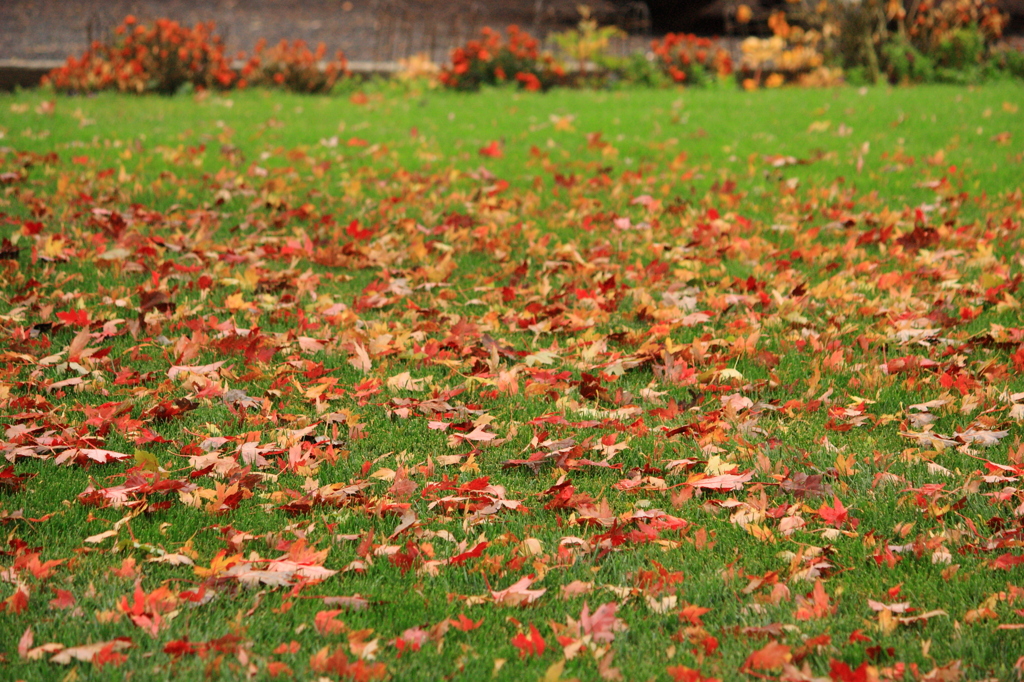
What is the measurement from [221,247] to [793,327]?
3.35m

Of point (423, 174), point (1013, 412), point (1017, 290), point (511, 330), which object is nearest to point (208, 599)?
point (511, 330)

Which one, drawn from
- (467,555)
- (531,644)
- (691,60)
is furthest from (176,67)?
(531,644)

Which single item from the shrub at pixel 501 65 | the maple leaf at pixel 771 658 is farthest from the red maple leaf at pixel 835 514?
the shrub at pixel 501 65

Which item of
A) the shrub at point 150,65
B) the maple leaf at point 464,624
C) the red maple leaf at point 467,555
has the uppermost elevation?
the shrub at point 150,65

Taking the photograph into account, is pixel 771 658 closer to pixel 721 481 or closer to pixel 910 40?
pixel 721 481

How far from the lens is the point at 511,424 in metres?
3.50

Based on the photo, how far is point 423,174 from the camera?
7.53m

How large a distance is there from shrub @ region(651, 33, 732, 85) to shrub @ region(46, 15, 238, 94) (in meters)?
5.69

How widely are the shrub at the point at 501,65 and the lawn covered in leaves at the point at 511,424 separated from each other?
17.1 ft

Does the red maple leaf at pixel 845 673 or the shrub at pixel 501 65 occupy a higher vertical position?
the shrub at pixel 501 65

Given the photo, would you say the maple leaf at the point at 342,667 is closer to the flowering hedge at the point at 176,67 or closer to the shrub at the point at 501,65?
the shrub at the point at 501,65

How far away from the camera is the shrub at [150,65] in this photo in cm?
1148

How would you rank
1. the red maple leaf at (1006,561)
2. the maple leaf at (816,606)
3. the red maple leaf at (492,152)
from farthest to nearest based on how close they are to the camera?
1. the red maple leaf at (492,152)
2. the red maple leaf at (1006,561)
3. the maple leaf at (816,606)

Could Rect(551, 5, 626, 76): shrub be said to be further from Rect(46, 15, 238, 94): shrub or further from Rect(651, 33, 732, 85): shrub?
Rect(46, 15, 238, 94): shrub
